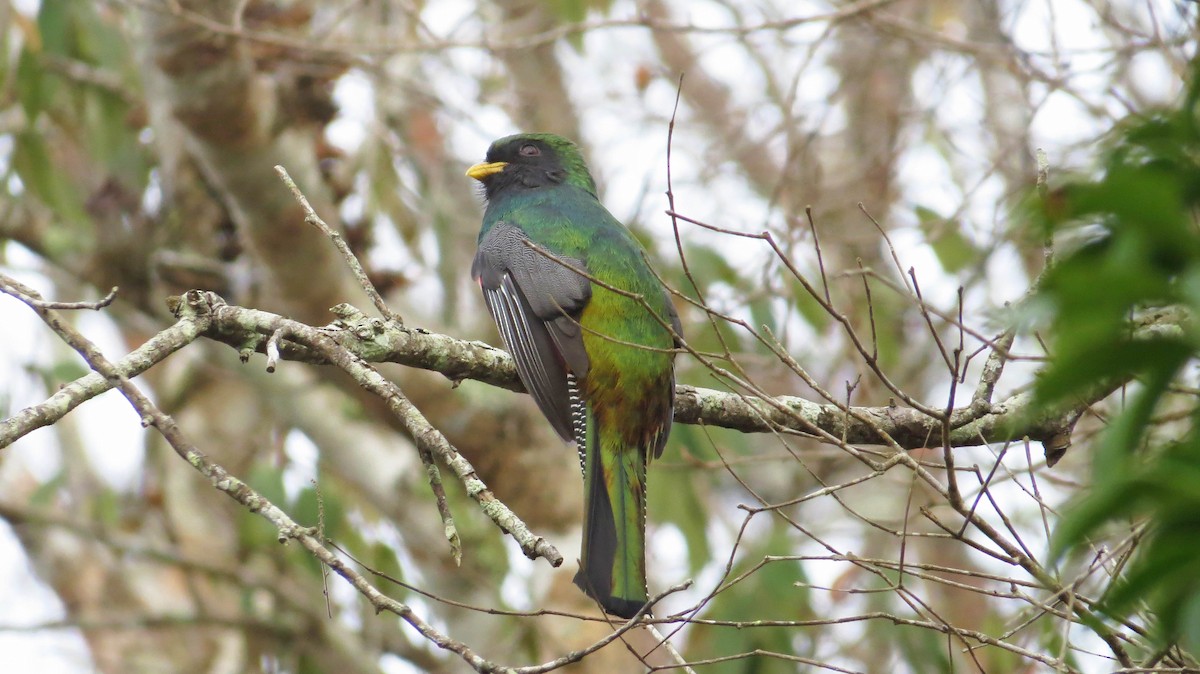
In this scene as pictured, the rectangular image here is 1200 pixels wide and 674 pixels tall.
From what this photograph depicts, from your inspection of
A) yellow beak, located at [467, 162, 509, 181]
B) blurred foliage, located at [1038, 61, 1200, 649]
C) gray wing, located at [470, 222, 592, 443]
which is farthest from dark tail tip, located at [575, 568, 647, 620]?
yellow beak, located at [467, 162, 509, 181]

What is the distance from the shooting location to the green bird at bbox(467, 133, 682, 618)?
3.75 m

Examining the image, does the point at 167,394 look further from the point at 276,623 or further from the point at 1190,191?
the point at 1190,191

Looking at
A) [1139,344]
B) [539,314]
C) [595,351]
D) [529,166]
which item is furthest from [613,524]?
[1139,344]

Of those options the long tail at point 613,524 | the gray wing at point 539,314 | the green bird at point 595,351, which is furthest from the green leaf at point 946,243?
the long tail at point 613,524

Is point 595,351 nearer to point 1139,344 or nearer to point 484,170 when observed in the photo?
point 484,170

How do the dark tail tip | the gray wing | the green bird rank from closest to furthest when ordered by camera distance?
the dark tail tip
the green bird
the gray wing

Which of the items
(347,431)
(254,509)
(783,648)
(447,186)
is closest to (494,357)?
(254,509)

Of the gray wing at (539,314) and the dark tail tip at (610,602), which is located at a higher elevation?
the gray wing at (539,314)

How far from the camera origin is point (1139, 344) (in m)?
1.15

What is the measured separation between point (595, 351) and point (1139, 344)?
10.6 feet

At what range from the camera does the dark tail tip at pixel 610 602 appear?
346 cm

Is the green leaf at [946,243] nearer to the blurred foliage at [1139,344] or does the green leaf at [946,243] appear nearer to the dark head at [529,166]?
the dark head at [529,166]

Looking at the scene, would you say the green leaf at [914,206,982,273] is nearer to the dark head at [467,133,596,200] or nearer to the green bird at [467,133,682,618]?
the dark head at [467,133,596,200]

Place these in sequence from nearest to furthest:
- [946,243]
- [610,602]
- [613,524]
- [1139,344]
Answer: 1. [1139,344]
2. [610,602]
3. [613,524]
4. [946,243]
